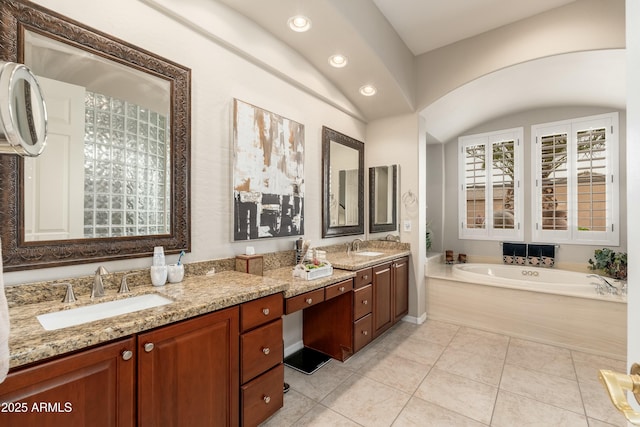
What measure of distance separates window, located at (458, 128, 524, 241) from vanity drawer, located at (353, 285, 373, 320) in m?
2.78

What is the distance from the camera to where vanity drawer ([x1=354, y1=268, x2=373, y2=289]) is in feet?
8.19

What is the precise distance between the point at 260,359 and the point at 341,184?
6.91ft

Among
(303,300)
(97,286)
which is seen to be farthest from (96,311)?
(303,300)

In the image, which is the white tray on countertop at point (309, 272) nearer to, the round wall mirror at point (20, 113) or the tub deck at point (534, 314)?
the round wall mirror at point (20, 113)

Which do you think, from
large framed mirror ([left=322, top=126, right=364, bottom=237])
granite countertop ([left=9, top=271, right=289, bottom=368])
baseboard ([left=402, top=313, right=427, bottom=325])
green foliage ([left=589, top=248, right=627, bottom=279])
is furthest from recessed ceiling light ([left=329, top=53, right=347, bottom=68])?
green foliage ([left=589, top=248, right=627, bottom=279])

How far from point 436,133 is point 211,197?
11.9 feet

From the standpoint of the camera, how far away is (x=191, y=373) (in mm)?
1265

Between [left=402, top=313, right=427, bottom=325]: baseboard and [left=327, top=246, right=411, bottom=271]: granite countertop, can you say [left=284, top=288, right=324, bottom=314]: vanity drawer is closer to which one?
[left=327, top=246, right=411, bottom=271]: granite countertop

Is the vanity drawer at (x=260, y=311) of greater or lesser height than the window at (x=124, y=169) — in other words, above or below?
below

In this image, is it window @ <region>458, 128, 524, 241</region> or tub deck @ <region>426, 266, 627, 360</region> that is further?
window @ <region>458, 128, 524, 241</region>

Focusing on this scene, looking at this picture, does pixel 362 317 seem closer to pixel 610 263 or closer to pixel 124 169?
pixel 124 169

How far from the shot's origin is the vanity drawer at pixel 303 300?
5.93ft

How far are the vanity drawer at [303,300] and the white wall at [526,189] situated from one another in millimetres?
3486

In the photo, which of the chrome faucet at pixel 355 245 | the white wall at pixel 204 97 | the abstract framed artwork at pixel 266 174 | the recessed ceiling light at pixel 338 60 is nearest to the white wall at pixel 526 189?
the chrome faucet at pixel 355 245
